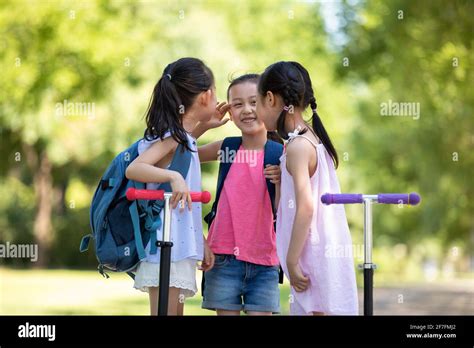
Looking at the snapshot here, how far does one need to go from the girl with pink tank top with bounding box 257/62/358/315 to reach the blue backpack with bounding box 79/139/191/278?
1.63 ft

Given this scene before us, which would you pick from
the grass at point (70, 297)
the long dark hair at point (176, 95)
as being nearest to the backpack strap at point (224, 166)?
the long dark hair at point (176, 95)

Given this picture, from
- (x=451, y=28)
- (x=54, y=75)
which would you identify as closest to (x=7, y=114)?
(x=54, y=75)

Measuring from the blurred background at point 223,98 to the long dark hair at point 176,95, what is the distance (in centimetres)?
761

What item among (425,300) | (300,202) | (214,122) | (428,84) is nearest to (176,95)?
(214,122)

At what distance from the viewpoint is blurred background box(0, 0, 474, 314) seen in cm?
1620

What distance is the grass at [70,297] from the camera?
12758 millimetres

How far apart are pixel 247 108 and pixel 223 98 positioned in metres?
13.9

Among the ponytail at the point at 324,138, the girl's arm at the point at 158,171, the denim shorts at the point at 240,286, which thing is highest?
the ponytail at the point at 324,138

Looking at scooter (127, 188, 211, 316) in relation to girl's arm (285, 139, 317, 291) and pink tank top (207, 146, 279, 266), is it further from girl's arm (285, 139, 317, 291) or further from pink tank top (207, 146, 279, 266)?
pink tank top (207, 146, 279, 266)

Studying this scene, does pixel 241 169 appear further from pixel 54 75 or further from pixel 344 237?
pixel 54 75

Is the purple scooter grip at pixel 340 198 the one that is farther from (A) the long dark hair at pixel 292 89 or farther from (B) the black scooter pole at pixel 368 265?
(A) the long dark hair at pixel 292 89

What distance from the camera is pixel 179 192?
3787mm

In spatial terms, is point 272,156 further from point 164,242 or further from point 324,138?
point 164,242
